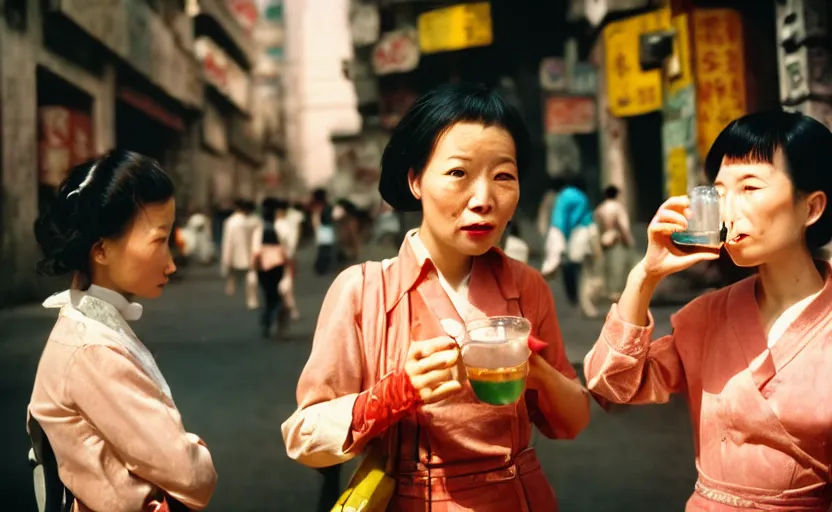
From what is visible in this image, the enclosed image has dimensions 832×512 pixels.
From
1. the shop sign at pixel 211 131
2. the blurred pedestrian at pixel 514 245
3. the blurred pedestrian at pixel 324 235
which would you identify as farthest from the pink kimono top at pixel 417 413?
the shop sign at pixel 211 131

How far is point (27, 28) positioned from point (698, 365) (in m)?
4.62

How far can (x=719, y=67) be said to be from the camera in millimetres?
5238

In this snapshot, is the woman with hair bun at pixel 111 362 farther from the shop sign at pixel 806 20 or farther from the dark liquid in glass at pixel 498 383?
the shop sign at pixel 806 20

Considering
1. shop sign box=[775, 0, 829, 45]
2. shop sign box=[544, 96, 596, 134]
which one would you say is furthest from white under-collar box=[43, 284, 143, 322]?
shop sign box=[544, 96, 596, 134]

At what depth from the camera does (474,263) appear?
6.03ft

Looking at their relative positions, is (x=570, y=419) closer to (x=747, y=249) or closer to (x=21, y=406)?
(x=747, y=249)

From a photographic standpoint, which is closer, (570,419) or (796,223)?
(796,223)

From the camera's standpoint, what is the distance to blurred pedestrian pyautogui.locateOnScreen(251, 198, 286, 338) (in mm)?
6352

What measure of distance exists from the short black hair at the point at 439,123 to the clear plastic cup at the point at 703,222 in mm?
412

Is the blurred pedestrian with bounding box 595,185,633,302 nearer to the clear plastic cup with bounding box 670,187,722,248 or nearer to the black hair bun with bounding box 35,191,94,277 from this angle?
the clear plastic cup with bounding box 670,187,722,248

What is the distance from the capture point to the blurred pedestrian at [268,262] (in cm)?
635

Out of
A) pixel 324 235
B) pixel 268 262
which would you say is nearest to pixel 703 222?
→ pixel 268 262

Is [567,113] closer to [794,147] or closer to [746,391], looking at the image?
[794,147]

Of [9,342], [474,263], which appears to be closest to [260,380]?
[9,342]
